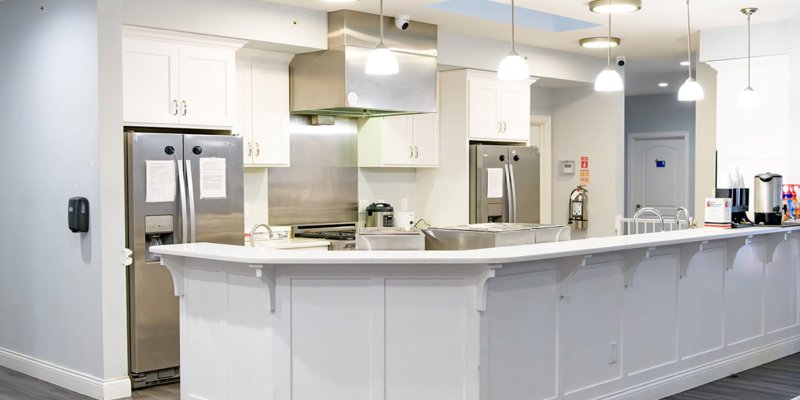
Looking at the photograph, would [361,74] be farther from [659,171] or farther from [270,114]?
[659,171]

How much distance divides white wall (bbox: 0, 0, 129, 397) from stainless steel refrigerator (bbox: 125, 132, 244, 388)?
149 millimetres

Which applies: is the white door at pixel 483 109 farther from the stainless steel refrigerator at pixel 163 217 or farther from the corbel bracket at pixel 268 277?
the corbel bracket at pixel 268 277

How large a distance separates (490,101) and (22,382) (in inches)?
176

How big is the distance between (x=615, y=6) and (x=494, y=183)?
Answer: 83.6 inches

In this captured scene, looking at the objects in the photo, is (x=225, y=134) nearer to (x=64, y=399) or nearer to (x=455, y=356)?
(x=64, y=399)

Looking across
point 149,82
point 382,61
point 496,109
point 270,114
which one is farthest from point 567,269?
point 496,109

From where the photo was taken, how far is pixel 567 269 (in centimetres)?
439

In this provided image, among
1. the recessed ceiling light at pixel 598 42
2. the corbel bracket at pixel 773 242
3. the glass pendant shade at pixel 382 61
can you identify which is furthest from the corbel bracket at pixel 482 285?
the recessed ceiling light at pixel 598 42

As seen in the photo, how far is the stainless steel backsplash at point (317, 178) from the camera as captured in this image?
6879mm

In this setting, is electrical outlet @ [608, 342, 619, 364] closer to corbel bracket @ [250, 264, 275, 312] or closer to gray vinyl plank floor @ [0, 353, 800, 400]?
gray vinyl plank floor @ [0, 353, 800, 400]

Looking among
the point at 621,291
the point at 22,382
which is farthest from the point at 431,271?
the point at 22,382

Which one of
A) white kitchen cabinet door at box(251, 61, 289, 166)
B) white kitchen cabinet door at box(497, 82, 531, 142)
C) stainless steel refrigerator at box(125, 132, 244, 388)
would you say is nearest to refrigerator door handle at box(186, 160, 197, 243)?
stainless steel refrigerator at box(125, 132, 244, 388)

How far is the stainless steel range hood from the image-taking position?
631 cm

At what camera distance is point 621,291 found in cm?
482
